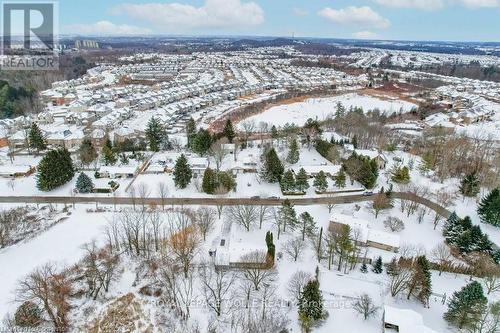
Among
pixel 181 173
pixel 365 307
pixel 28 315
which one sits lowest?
pixel 28 315

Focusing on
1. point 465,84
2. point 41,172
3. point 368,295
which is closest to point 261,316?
point 368,295

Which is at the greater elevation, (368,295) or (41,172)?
(41,172)

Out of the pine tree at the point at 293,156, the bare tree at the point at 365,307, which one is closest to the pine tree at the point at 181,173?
the pine tree at the point at 293,156

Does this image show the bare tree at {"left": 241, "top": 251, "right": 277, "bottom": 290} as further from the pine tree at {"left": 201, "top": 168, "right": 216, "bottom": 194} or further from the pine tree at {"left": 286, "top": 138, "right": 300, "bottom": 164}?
the pine tree at {"left": 286, "top": 138, "right": 300, "bottom": 164}

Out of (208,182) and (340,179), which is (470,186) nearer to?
(340,179)

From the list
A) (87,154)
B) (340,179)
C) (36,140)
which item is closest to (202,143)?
(87,154)

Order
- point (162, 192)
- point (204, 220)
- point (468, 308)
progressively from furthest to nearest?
point (162, 192) → point (204, 220) → point (468, 308)

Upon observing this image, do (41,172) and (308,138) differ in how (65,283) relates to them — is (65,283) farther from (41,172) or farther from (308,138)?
(308,138)
